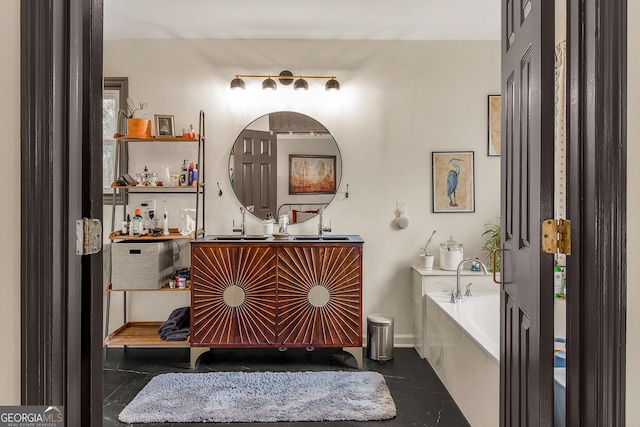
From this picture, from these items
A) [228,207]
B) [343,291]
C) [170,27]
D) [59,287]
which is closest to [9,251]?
[59,287]

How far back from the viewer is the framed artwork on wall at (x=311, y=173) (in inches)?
147

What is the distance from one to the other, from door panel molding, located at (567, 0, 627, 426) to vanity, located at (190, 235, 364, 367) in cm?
225

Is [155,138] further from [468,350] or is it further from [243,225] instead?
[468,350]

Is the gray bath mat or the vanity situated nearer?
the gray bath mat

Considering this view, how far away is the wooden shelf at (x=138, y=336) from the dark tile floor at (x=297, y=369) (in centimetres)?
16

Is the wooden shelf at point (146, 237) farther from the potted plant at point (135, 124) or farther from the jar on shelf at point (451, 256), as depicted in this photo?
the jar on shelf at point (451, 256)

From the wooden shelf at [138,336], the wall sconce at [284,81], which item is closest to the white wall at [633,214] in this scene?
the wall sconce at [284,81]

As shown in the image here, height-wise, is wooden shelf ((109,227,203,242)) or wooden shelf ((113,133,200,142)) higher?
wooden shelf ((113,133,200,142))

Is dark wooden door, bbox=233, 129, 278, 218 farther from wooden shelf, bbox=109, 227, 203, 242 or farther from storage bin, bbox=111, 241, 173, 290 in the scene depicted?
storage bin, bbox=111, 241, 173, 290

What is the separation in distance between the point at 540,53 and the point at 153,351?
350 centimetres

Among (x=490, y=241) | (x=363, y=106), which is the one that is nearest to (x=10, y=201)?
(x=363, y=106)

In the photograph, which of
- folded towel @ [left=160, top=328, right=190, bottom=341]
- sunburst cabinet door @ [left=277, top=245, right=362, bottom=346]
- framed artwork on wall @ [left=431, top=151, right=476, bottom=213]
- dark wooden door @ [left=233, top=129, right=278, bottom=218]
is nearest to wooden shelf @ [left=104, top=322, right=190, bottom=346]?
folded towel @ [left=160, top=328, right=190, bottom=341]

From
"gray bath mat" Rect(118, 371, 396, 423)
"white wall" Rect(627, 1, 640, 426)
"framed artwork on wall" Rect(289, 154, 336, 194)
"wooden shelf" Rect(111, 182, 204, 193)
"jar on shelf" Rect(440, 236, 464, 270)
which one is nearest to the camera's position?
"white wall" Rect(627, 1, 640, 426)

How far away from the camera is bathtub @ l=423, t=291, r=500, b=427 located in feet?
6.82
